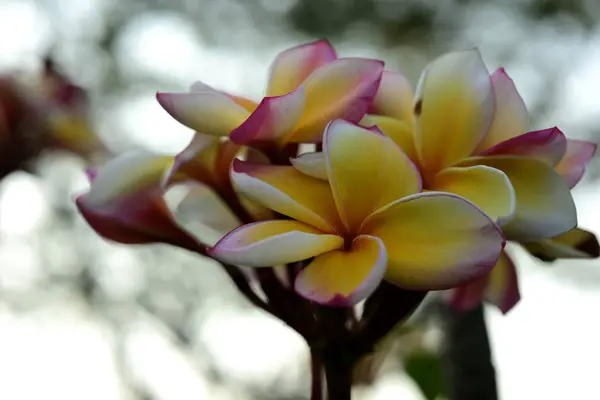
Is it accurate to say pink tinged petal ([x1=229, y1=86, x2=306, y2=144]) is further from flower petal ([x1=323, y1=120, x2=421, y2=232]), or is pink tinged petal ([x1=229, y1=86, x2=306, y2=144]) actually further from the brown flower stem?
the brown flower stem

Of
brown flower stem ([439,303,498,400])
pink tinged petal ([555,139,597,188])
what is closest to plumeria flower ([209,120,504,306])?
pink tinged petal ([555,139,597,188])

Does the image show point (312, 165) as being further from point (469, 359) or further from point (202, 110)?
point (469, 359)

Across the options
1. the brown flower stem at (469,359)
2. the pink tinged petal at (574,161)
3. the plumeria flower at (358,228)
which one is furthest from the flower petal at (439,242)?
the brown flower stem at (469,359)

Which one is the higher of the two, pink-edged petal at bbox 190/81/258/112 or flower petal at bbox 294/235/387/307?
pink-edged petal at bbox 190/81/258/112

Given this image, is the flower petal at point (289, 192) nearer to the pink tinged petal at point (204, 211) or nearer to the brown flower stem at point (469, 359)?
the pink tinged petal at point (204, 211)

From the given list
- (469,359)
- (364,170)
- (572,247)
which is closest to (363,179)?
(364,170)
